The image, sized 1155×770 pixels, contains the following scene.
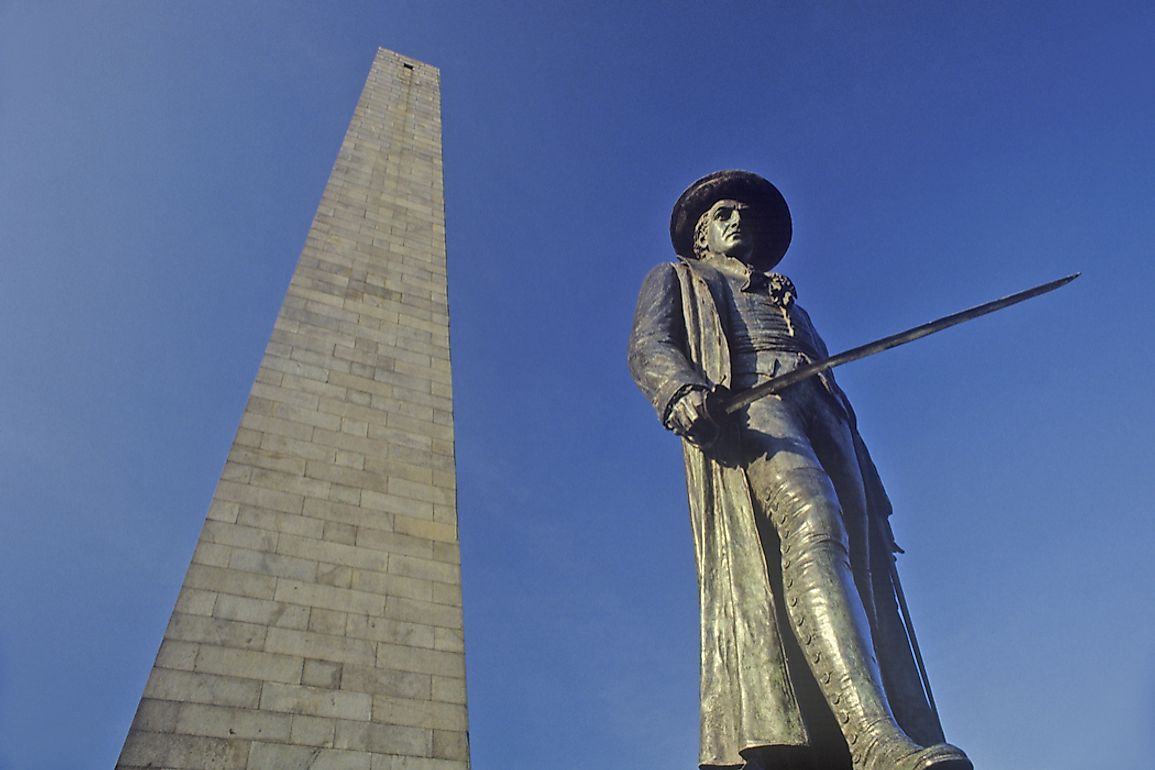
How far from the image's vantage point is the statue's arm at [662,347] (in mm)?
4496

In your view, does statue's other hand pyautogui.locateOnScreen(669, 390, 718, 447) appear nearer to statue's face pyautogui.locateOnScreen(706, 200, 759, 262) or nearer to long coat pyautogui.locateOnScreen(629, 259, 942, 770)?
long coat pyautogui.locateOnScreen(629, 259, 942, 770)

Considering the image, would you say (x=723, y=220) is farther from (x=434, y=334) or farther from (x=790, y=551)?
(x=434, y=334)

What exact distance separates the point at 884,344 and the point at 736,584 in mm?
1502

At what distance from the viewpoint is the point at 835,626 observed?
3697 millimetres

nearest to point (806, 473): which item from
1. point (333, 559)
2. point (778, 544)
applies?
point (778, 544)

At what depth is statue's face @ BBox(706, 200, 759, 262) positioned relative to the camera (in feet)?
20.1

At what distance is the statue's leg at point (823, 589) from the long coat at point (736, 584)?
161 millimetres

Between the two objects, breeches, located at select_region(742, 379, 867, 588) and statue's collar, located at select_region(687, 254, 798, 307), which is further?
statue's collar, located at select_region(687, 254, 798, 307)

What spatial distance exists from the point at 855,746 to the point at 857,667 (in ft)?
1.11

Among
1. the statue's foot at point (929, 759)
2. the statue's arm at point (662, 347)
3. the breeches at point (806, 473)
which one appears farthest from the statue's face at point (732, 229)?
the statue's foot at point (929, 759)

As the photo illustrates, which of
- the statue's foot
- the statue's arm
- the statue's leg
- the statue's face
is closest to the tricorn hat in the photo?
the statue's face

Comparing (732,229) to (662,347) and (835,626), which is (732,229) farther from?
(835,626)

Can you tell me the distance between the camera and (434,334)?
11867 millimetres

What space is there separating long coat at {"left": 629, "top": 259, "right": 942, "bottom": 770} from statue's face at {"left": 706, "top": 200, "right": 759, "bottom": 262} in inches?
25.7
